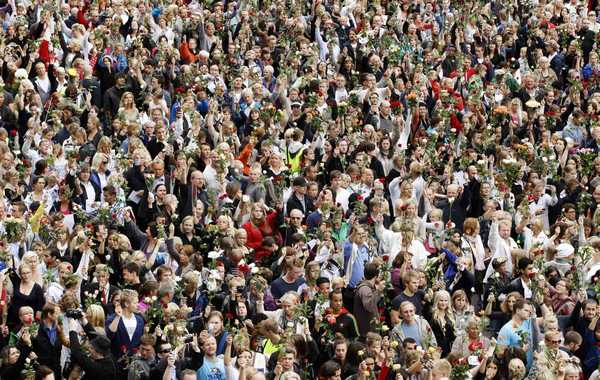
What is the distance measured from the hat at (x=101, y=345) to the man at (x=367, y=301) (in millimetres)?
2854

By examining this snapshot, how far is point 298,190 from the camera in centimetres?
1972

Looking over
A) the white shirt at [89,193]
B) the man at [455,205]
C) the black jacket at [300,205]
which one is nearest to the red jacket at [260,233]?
the black jacket at [300,205]

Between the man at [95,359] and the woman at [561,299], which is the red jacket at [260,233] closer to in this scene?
the woman at [561,299]

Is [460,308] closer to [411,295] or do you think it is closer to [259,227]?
[411,295]

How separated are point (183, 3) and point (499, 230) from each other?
9529mm

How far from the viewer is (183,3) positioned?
2658 centimetres

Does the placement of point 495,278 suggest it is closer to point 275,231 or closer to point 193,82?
point 275,231

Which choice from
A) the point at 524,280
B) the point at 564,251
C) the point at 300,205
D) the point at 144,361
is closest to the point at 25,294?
the point at 144,361

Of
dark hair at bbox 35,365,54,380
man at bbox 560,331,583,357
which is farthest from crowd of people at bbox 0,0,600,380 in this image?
man at bbox 560,331,583,357

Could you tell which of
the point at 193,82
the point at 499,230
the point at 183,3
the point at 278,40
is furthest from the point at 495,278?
the point at 183,3

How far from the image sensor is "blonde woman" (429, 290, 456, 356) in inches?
654

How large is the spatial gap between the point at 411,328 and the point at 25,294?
4016mm

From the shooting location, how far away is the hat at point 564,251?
18.8 m

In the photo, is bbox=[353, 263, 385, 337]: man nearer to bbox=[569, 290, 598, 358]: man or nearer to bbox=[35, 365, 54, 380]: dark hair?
bbox=[569, 290, 598, 358]: man
